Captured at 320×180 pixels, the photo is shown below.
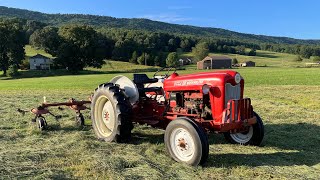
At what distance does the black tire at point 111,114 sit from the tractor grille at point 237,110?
2117mm

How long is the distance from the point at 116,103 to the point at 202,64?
88.6m

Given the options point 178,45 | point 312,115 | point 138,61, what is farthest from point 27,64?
point 312,115

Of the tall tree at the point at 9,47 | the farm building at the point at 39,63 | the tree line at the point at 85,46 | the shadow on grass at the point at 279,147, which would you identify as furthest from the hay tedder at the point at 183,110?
the farm building at the point at 39,63

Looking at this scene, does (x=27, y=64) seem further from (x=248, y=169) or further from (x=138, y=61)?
(x=248, y=169)

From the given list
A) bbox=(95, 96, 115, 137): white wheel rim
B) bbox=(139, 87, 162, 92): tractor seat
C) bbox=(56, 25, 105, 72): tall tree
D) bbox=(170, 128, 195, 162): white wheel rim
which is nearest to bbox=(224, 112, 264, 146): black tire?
bbox=(170, 128, 195, 162): white wheel rim

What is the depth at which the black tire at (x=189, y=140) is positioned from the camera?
5.57m

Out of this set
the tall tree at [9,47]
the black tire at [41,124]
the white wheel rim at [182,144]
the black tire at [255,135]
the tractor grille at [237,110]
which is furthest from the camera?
the tall tree at [9,47]

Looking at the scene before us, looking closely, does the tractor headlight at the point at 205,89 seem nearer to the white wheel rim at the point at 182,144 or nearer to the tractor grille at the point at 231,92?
the tractor grille at the point at 231,92

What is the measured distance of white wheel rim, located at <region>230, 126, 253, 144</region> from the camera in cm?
712

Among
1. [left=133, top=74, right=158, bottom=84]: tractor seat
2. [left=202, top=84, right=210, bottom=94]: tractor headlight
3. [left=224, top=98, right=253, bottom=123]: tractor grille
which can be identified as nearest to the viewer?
[left=224, top=98, right=253, bottom=123]: tractor grille

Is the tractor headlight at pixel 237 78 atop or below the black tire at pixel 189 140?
atop

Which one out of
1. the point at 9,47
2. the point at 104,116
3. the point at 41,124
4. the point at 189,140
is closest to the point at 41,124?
the point at 41,124

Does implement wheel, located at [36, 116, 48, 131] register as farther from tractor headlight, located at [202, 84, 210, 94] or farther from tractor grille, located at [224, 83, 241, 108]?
tractor grille, located at [224, 83, 241, 108]

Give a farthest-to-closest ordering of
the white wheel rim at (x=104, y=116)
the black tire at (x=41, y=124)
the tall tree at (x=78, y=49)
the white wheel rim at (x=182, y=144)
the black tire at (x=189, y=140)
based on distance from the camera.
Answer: the tall tree at (x=78, y=49)
the black tire at (x=41, y=124)
the white wheel rim at (x=104, y=116)
the white wheel rim at (x=182, y=144)
the black tire at (x=189, y=140)
